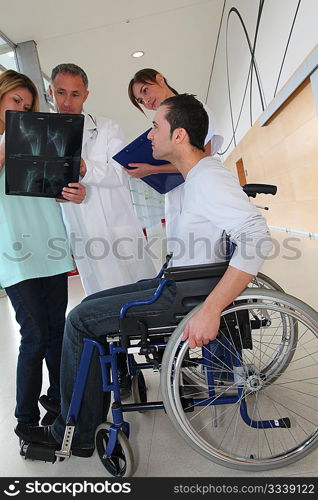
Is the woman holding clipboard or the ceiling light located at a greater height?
the ceiling light

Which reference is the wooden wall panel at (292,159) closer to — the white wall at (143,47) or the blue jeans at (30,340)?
the white wall at (143,47)

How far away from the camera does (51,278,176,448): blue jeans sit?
1.12m

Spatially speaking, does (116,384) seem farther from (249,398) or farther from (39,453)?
(249,398)

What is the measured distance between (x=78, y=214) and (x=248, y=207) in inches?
33.1

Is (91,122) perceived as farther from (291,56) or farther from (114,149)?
(291,56)

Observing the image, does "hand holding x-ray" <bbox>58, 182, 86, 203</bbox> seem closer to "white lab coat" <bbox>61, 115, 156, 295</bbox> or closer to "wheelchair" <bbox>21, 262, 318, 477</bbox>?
"white lab coat" <bbox>61, 115, 156, 295</bbox>

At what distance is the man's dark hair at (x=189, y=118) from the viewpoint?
115 cm

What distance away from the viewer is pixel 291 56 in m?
4.09

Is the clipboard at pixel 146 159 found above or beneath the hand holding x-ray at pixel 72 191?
above

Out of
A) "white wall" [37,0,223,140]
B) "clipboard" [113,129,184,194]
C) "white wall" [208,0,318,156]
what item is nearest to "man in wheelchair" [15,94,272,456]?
"clipboard" [113,129,184,194]

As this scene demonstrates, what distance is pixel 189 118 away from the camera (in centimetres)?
115

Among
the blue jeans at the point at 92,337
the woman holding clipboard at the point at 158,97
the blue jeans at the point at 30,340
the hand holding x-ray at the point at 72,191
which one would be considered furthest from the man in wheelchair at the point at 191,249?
the woman holding clipboard at the point at 158,97

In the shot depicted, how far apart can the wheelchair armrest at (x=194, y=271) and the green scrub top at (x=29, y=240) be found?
60 centimetres

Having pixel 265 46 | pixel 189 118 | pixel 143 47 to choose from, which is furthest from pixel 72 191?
pixel 143 47
